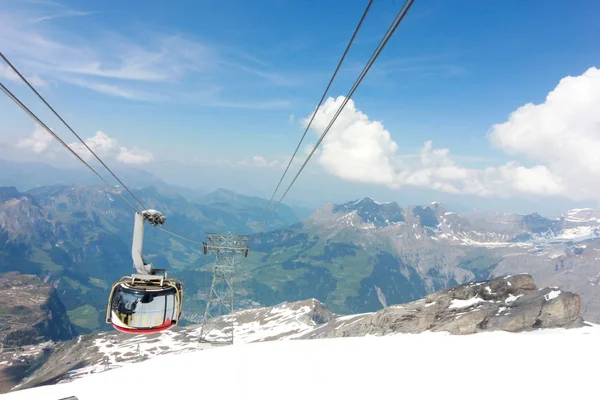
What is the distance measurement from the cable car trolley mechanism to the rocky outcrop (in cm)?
3509

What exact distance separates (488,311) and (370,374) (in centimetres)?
4293

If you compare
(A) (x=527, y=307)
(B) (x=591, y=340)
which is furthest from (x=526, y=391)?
(A) (x=527, y=307)

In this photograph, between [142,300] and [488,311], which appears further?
[488,311]

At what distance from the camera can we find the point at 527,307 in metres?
47.8

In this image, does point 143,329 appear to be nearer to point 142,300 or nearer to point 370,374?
point 142,300

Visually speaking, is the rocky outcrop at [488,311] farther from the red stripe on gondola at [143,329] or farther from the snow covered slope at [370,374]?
the red stripe on gondola at [143,329]

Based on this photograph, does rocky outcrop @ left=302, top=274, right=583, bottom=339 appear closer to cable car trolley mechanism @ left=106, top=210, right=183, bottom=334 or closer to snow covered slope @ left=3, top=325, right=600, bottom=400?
snow covered slope @ left=3, top=325, right=600, bottom=400

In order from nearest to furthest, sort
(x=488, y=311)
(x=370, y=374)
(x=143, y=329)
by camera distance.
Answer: (x=143, y=329)
(x=370, y=374)
(x=488, y=311)

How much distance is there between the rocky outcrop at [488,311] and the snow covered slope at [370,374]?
14563 mm

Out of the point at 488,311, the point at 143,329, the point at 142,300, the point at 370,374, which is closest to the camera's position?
the point at 142,300

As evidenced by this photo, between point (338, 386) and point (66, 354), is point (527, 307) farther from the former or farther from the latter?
point (66, 354)

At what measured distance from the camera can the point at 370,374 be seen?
2042 cm

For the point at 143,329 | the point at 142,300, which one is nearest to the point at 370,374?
the point at 143,329

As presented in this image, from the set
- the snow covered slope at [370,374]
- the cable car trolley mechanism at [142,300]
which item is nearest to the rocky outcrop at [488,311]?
the snow covered slope at [370,374]
